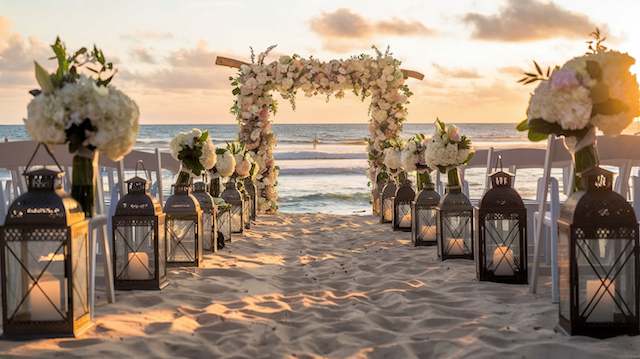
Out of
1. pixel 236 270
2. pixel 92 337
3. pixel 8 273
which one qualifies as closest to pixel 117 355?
pixel 92 337

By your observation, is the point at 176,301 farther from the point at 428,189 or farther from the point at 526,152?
the point at 526,152

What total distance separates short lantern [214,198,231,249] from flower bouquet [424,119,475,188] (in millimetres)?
2311

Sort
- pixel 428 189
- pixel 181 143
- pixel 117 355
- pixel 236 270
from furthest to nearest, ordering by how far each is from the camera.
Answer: pixel 428 189 < pixel 181 143 < pixel 236 270 < pixel 117 355

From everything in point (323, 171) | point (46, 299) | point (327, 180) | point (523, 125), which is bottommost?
point (327, 180)

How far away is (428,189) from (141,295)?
326 cm

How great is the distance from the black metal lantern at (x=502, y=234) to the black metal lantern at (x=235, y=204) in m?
3.91

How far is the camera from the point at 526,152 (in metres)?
6.97

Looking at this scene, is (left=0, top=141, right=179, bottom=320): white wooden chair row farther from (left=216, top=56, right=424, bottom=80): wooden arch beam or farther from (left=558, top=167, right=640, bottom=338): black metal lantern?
(left=216, top=56, right=424, bottom=80): wooden arch beam

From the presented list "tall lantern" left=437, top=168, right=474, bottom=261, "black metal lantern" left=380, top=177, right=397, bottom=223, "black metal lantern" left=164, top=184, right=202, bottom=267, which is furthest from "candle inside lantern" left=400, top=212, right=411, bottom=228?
"black metal lantern" left=164, top=184, right=202, bottom=267

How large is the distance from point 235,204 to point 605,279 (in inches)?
215

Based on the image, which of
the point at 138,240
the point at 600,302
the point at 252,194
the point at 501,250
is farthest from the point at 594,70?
the point at 252,194

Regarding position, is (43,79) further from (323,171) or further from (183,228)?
(323,171)

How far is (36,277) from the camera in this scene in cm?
335

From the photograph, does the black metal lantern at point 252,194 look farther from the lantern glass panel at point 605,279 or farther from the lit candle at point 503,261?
the lantern glass panel at point 605,279
